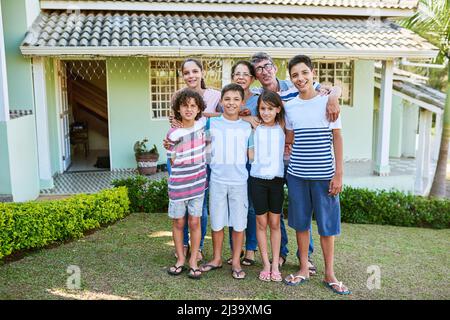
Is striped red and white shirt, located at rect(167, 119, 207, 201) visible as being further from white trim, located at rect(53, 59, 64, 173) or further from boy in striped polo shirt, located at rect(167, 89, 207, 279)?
white trim, located at rect(53, 59, 64, 173)

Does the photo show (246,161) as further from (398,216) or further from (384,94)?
(384,94)

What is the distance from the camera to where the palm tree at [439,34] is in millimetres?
8531

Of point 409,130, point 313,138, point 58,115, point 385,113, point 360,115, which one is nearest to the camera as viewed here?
point 313,138

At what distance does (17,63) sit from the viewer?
8.02 meters

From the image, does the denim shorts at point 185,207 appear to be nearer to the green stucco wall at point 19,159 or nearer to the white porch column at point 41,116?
the green stucco wall at point 19,159

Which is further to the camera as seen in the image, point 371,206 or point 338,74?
point 338,74

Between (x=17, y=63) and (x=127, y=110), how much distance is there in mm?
2799

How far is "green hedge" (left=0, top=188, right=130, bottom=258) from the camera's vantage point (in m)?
4.78

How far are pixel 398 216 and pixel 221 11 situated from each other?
5872 mm

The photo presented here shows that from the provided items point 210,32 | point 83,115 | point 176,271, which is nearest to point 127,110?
point 210,32

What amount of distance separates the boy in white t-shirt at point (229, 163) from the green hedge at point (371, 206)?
292cm

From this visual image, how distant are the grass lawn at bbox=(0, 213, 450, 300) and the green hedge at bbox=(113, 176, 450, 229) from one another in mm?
942

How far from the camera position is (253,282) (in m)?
4.21

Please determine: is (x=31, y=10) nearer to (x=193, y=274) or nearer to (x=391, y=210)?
(x=193, y=274)
